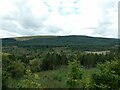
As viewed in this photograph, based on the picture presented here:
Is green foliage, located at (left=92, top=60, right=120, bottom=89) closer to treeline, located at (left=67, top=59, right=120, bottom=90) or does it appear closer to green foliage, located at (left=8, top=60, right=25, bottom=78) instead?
treeline, located at (left=67, top=59, right=120, bottom=90)

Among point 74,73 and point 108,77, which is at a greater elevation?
point 108,77

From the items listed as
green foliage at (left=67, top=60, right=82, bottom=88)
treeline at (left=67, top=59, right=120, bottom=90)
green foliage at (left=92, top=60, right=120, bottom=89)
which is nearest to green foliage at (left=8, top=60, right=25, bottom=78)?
green foliage at (left=67, top=60, right=82, bottom=88)

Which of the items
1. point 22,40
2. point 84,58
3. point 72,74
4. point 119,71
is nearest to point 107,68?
point 119,71

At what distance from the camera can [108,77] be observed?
21.2m

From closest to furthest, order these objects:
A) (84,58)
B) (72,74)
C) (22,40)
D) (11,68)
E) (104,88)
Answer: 1. (104,88)
2. (72,74)
3. (11,68)
4. (84,58)
5. (22,40)

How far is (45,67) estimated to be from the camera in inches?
2511

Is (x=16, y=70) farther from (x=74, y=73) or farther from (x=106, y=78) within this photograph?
(x=106, y=78)

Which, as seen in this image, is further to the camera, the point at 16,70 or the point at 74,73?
the point at 16,70

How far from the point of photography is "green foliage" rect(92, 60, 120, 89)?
20.9m

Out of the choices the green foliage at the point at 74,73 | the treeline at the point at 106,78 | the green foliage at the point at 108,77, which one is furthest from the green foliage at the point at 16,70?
the green foliage at the point at 108,77

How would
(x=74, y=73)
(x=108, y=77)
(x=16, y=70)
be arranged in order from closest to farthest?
(x=108, y=77), (x=74, y=73), (x=16, y=70)

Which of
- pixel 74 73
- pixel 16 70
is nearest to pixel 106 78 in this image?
pixel 74 73

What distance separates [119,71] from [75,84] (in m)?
7.86

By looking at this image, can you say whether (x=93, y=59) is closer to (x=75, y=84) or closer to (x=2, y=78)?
(x=75, y=84)
